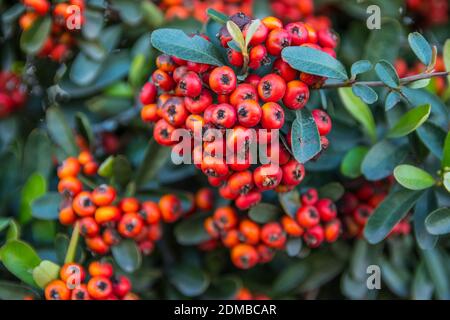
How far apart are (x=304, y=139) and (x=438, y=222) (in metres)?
0.49

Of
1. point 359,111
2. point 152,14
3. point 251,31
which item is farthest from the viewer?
point 152,14

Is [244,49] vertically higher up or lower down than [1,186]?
higher up

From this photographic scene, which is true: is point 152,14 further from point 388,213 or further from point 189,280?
point 388,213

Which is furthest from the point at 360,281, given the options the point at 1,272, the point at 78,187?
the point at 1,272

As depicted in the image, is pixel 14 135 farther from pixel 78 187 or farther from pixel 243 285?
pixel 243 285

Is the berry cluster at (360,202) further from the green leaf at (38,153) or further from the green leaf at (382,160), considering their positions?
the green leaf at (38,153)

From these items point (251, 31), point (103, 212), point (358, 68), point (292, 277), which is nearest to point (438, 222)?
point (358, 68)

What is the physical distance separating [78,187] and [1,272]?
444mm

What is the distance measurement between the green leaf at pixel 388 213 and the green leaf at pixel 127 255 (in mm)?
711

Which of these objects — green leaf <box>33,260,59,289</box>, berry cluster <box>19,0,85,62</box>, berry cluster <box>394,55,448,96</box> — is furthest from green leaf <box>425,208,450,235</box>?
berry cluster <box>19,0,85,62</box>

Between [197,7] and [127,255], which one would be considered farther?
[197,7]

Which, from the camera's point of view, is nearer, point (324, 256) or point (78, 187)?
point (78, 187)

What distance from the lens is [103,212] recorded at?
6.13 feet

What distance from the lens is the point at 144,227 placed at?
1951 millimetres
